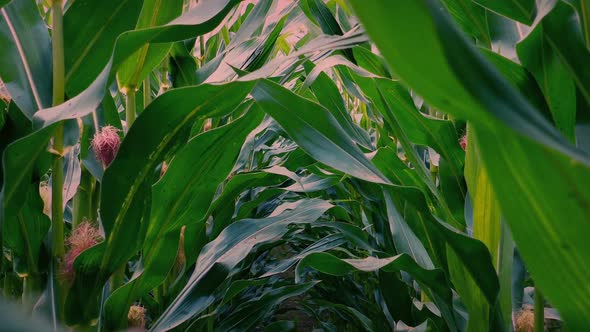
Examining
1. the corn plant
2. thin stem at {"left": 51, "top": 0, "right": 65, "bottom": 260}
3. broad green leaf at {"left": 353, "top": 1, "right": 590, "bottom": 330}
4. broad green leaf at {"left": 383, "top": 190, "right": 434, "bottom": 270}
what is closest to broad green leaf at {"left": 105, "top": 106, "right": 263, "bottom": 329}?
the corn plant

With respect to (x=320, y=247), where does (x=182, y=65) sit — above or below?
above

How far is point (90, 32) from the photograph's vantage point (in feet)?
2.07

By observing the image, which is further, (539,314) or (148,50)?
(148,50)

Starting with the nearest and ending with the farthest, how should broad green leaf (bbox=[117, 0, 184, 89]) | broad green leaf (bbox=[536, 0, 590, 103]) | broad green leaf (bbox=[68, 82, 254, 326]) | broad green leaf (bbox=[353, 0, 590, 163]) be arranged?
broad green leaf (bbox=[353, 0, 590, 163]) → broad green leaf (bbox=[536, 0, 590, 103]) → broad green leaf (bbox=[68, 82, 254, 326]) → broad green leaf (bbox=[117, 0, 184, 89])

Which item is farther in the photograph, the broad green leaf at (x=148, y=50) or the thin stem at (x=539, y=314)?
the broad green leaf at (x=148, y=50)

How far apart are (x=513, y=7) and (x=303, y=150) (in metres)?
0.29

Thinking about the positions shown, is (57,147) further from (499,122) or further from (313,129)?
(499,122)

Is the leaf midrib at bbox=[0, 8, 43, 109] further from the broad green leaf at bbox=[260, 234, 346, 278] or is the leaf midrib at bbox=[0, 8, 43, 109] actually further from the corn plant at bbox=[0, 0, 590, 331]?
the broad green leaf at bbox=[260, 234, 346, 278]

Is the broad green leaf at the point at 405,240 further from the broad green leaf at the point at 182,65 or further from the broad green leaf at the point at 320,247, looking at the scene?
the broad green leaf at the point at 182,65

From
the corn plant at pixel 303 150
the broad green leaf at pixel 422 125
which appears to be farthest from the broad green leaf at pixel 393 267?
the broad green leaf at pixel 422 125

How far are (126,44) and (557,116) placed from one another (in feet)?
1.39

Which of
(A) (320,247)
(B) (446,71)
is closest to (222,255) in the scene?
(A) (320,247)

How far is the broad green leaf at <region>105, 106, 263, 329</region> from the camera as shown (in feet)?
2.07

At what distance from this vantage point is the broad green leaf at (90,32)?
62 cm
